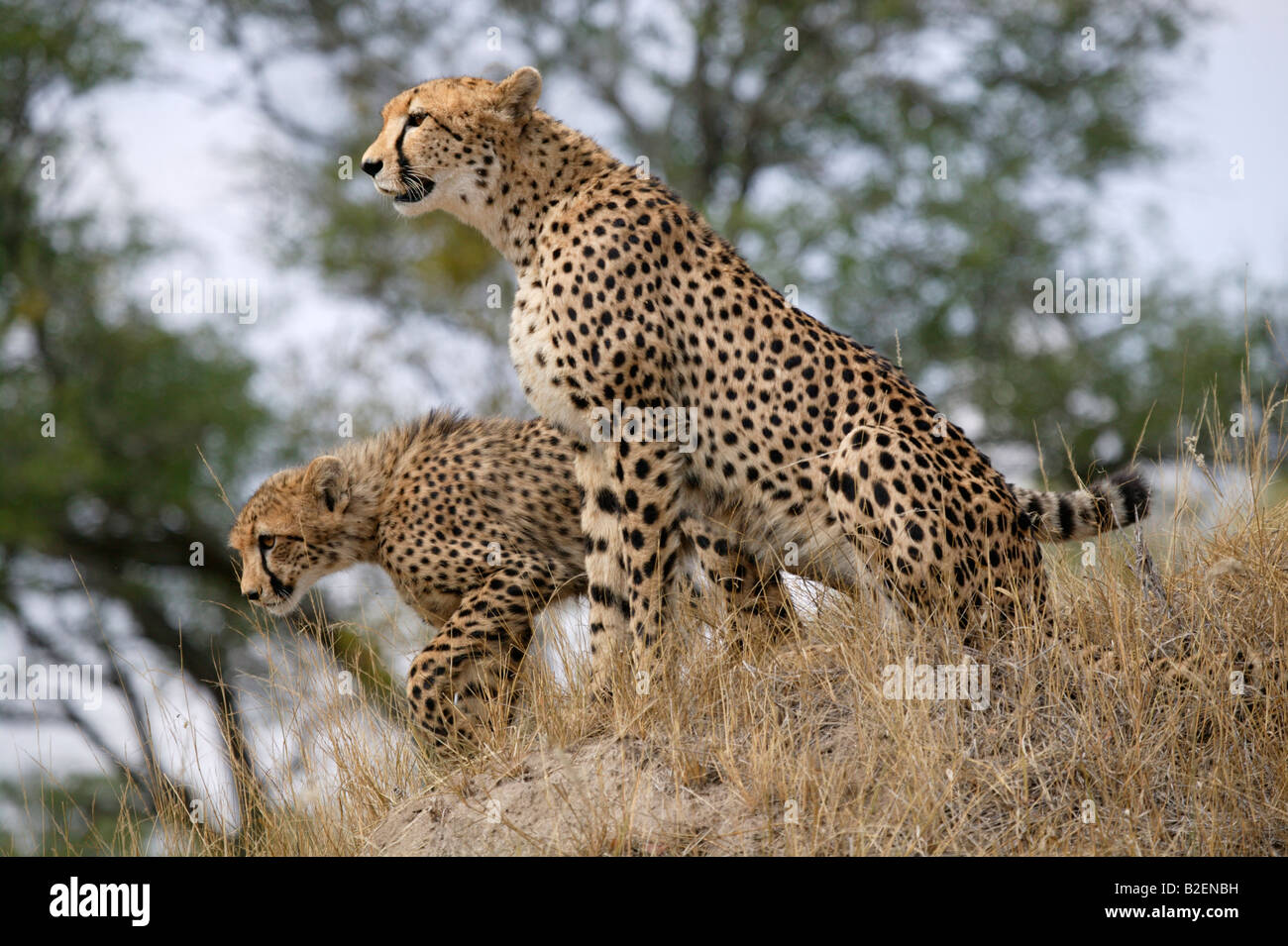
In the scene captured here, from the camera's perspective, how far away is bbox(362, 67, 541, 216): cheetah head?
543cm

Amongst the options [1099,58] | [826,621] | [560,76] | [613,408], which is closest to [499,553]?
[613,408]

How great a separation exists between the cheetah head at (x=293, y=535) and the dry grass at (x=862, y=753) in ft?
2.50

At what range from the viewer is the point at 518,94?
5469mm

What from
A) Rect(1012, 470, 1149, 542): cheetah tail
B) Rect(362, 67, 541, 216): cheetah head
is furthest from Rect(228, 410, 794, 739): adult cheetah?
Rect(362, 67, 541, 216): cheetah head

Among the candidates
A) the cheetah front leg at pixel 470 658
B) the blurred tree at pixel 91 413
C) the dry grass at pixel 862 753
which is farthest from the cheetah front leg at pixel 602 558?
the blurred tree at pixel 91 413

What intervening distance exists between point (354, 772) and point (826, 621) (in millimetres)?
1778

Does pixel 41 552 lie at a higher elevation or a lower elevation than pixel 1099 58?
lower

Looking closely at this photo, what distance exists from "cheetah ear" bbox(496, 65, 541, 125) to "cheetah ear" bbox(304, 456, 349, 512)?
5.41ft

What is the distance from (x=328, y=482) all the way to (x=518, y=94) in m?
1.81

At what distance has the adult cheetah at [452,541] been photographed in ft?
18.0

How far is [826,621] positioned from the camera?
5.03m

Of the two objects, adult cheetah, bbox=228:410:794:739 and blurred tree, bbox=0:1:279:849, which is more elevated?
blurred tree, bbox=0:1:279:849

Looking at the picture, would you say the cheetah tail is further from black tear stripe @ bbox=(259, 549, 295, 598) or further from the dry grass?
black tear stripe @ bbox=(259, 549, 295, 598)
